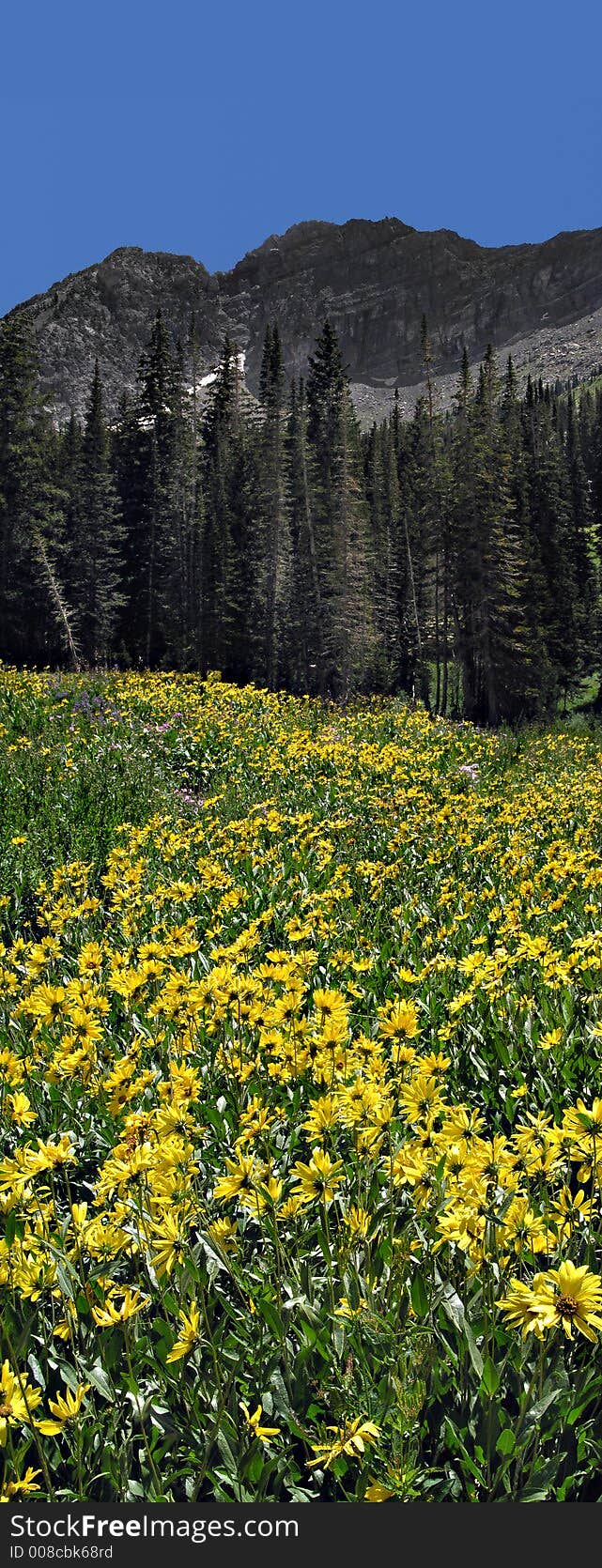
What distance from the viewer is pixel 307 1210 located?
10.1ft

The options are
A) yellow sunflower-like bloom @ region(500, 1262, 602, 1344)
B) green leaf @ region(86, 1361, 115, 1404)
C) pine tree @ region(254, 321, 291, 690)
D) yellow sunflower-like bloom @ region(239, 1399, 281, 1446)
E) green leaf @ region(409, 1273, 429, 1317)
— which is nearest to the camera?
yellow sunflower-like bloom @ region(500, 1262, 602, 1344)

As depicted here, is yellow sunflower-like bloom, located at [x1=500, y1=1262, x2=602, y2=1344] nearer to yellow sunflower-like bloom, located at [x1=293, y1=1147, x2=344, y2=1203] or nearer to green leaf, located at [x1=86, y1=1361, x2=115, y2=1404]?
yellow sunflower-like bloom, located at [x1=293, y1=1147, x2=344, y2=1203]

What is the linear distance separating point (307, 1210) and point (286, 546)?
4344cm

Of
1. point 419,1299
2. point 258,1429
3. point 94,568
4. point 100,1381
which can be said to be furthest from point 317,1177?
point 94,568

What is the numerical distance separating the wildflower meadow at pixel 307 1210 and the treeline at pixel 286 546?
→ 3200cm

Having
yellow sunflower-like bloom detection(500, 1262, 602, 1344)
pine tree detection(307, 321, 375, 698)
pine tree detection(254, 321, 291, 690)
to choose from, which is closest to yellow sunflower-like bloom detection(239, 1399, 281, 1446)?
yellow sunflower-like bloom detection(500, 1262, 602, 1344)

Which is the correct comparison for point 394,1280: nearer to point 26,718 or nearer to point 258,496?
point 26,718

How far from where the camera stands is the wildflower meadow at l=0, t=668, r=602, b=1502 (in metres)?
2.36

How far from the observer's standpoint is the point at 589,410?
116938 mm

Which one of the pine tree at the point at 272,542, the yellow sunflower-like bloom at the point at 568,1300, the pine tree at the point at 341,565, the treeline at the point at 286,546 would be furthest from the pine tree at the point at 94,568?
the yellow sunflower-like bloom at the point at 568,1300

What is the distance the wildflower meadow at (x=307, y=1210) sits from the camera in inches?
93.0

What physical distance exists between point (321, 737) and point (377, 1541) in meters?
14.5

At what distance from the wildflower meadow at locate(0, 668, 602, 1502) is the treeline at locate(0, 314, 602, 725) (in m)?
32.0

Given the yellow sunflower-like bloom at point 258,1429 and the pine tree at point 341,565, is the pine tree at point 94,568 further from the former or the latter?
the yellow sunflower-like bloom at point 258,1429
